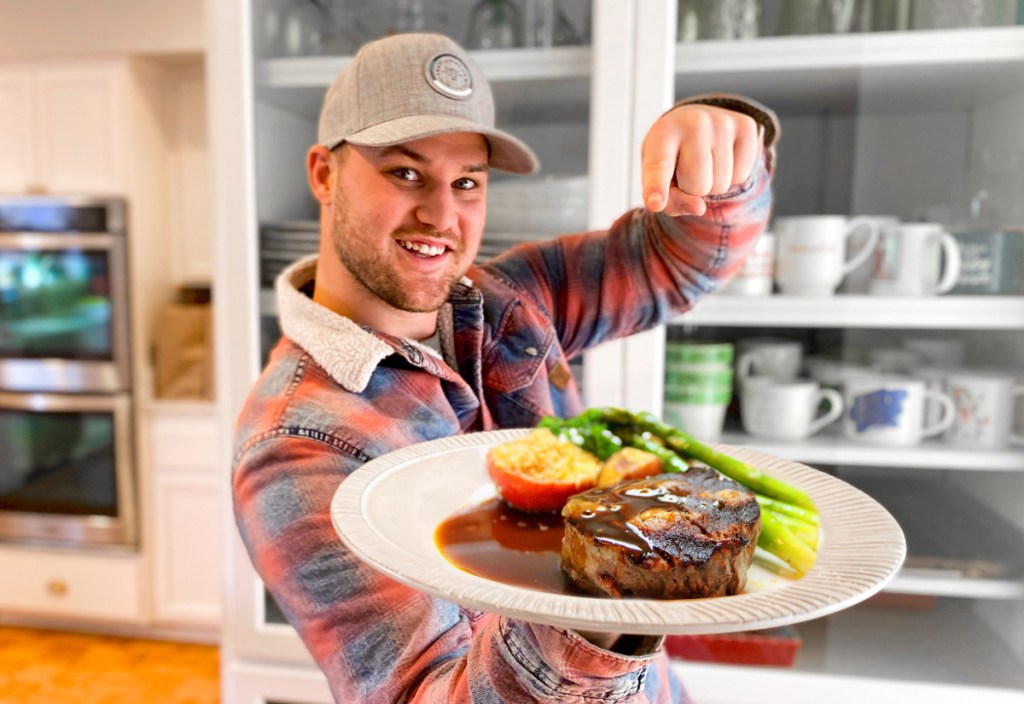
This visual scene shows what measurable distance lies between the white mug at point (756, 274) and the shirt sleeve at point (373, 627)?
2.56 feet

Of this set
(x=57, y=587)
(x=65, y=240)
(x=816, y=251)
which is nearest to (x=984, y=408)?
(x=816, y=251)

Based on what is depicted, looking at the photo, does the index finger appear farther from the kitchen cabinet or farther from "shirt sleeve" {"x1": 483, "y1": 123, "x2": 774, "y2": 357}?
the kitchen cabinet

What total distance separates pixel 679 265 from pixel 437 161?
1.03 ft

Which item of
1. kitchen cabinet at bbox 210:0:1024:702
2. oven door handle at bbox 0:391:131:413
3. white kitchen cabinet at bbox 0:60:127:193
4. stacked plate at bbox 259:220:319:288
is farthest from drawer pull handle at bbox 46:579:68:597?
stacked plate at bbox 259:220:319:288

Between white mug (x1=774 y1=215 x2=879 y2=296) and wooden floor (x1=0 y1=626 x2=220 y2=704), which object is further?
wooden floor (x1=0 y1=626 x2=220 y2=704)

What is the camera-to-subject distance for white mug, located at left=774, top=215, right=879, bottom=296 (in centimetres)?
125

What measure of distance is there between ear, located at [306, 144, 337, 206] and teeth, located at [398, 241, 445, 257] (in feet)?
0.33

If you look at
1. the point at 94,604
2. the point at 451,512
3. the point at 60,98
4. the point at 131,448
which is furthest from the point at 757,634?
the point at 60,98

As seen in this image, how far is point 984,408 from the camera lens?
50.2 inches

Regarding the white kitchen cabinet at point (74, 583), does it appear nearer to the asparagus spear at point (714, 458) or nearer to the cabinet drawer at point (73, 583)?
the cabinet drawer at point (73, 583)

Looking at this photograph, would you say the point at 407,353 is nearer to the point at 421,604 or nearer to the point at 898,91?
the point at 421,604

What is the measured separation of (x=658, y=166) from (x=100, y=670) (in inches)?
106

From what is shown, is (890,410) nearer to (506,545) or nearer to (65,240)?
(506,545)

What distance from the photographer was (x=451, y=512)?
56 centimetres
